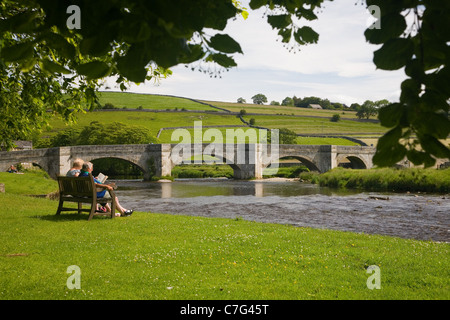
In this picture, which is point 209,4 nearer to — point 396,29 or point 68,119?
Result: point 396,29

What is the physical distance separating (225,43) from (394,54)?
67 cm

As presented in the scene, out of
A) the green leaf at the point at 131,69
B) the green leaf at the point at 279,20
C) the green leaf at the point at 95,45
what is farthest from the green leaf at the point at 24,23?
the green leaf at the point at 279,20

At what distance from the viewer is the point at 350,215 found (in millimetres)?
13555

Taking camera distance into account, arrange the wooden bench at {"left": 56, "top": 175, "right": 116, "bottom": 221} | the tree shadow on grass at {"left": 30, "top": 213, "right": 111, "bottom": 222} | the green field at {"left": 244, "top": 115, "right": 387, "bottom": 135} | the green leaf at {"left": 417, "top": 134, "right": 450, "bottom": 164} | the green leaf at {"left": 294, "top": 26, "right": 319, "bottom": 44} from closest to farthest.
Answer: the green leaf at {"left": 417, "top": 134, "right": 450, "bottom": 164} < the green leaf at {"left": 294, "top": 26, "right": 319, "bottom": 44} < the tree shadow on grass at {"left": 30, "top": 213, "right": 111, "bottom": 222} < the wooden bench at {"left": 56, "top": 175, "right": 116, "bottom": 221} < the green field at {"left": 244, "top": 115, "right": 387, "bottom": 135}

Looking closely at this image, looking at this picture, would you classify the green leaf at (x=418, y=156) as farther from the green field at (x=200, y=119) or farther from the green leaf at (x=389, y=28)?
the green field at (x=200, y=119)

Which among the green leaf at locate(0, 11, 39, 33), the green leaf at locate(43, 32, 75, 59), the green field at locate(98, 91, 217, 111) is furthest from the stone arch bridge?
the green field at locate(98, 91, 217, 111)

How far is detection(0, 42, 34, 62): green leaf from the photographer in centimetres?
171

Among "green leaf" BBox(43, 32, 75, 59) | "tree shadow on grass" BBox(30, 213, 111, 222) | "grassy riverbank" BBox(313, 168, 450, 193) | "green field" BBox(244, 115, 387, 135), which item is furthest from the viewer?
"green field" BBox(244, 115, 387, 135)

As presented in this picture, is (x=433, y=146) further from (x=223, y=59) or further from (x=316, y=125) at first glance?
(x=316, y=125)

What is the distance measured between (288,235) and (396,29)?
5.77 m

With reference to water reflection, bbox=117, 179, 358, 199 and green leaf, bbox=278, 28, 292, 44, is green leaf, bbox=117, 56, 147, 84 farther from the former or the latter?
water reflection, bbox=117, 179, 358, 199

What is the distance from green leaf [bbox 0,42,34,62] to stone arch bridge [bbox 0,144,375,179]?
38.3 m

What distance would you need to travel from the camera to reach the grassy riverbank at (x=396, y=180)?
24141 mm
